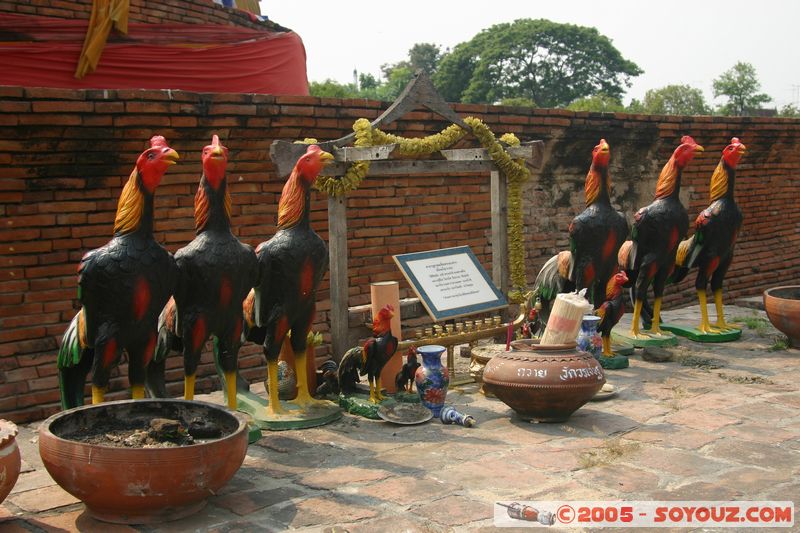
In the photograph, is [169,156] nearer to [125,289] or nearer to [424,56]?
[125,289]

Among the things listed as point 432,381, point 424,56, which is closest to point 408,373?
point 432,381

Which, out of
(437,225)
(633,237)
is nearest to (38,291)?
(437,225)

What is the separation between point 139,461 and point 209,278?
1587 millimetres

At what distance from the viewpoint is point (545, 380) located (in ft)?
18.1

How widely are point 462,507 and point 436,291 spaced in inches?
123

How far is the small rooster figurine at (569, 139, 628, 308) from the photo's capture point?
7.48 m

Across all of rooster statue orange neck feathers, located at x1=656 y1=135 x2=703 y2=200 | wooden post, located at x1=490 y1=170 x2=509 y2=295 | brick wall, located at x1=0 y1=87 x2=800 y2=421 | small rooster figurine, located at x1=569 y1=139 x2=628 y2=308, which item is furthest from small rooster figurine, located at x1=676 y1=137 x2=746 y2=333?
wooden post, located at x1=490 y1=170 x2=509 y2=295

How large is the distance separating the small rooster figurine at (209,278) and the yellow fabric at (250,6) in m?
8.09

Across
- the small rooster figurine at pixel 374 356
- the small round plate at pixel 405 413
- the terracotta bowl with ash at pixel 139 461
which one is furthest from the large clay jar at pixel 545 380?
the terracotta bowl with ash at pixel 139 461

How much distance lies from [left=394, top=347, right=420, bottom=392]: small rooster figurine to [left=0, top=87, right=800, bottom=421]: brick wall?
63.8 inches

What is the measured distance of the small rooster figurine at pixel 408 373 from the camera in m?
6.23

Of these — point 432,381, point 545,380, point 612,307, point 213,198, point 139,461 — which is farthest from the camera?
point 612,307

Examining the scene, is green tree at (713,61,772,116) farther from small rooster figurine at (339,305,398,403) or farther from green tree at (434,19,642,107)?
small rooster figurine at (339,305,398,403)

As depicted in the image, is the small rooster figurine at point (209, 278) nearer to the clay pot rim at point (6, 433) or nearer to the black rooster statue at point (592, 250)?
the clay pot rim at point (6, 433)
